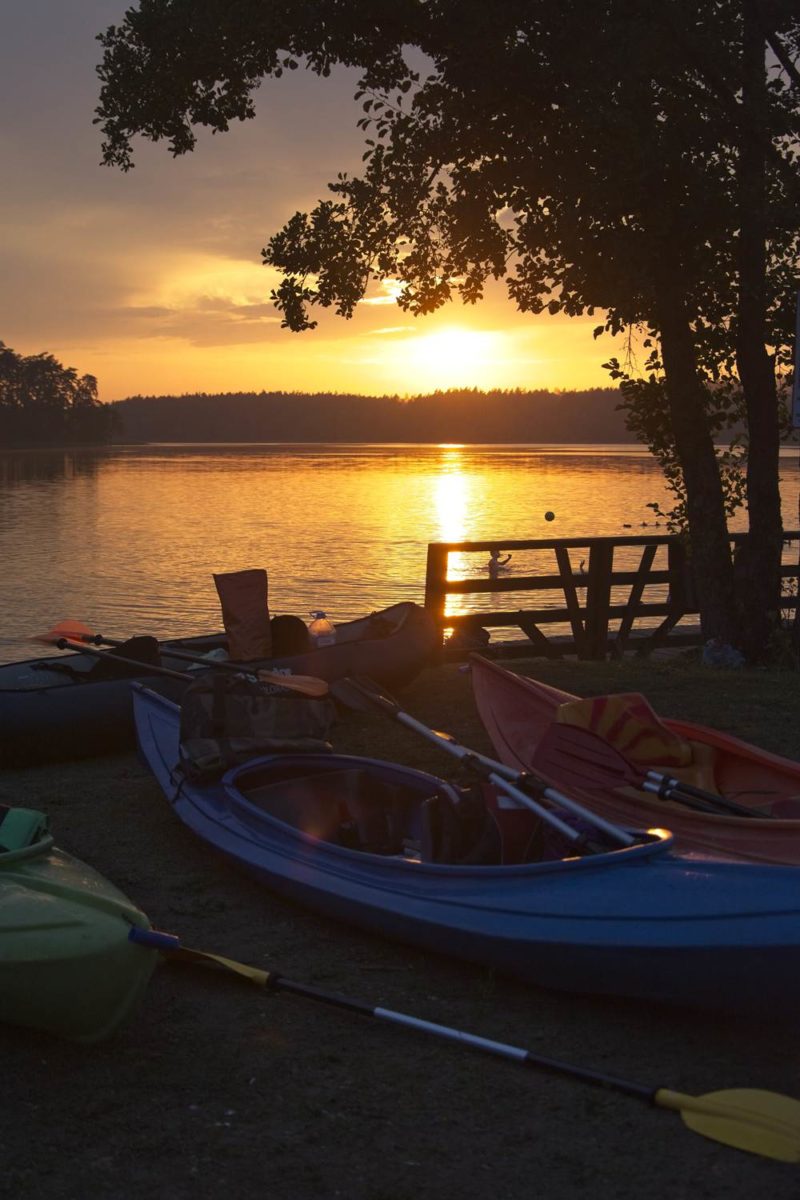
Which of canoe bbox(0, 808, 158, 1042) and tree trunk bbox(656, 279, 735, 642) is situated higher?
tree trunk bbox(656, 279, 735, 642)

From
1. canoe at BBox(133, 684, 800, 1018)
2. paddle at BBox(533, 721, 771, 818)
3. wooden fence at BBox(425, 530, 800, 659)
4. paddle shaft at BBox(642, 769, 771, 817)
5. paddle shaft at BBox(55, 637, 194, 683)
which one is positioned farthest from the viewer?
wooden fence at BBox(425, 530, 800, 659)

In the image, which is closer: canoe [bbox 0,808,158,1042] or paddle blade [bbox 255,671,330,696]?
canoe [bbox 0,808,158,1042]

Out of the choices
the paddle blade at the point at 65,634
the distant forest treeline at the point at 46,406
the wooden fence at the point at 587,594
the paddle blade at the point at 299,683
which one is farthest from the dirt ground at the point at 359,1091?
the distant forest treeline at the point at 46,406

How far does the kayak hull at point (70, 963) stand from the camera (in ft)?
14.6

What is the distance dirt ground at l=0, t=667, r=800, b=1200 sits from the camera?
3805 millimetres

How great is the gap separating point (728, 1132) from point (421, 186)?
38.4 ft

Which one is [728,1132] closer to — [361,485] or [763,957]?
[763,957]

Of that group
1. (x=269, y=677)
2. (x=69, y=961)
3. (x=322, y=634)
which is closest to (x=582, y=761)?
(x=69, y=961)

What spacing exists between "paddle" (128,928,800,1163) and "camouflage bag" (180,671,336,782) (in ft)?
8.40

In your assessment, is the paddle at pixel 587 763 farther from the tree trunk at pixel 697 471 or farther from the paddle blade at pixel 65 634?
the tree trunk at pixel 697 471

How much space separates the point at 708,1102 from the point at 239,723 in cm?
407

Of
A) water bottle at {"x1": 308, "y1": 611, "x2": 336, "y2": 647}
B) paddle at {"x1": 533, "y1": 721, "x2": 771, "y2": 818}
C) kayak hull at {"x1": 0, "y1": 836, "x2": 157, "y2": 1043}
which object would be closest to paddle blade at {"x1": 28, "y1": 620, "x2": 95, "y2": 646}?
water bottle at {"x1": 308, "y1": 611, "x2": 336, "y2": 647}

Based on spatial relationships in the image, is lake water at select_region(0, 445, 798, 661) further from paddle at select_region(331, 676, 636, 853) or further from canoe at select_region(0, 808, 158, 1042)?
canoe at select_region(0, 808, 158, 1042)

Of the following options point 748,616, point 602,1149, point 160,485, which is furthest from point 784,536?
point 160,485
